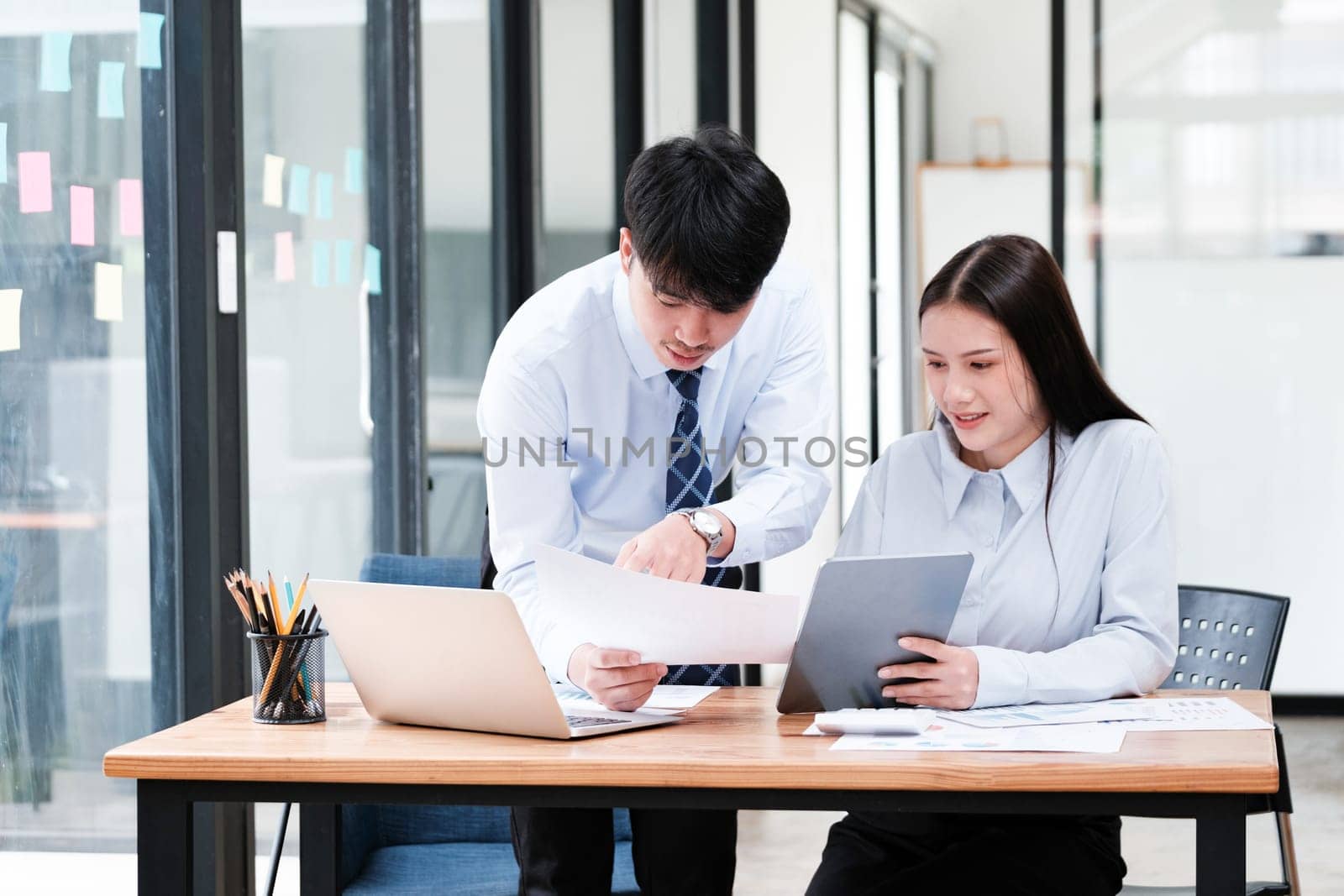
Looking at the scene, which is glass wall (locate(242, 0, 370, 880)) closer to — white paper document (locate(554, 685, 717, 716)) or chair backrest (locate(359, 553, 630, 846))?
chair backrest (locate(359, 553, 630, 846))

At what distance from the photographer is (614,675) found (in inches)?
68.1

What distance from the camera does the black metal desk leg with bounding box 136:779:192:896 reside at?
62.3 inches

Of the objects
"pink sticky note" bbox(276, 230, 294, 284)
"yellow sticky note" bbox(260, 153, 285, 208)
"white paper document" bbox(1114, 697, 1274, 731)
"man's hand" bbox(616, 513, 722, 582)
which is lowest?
"white paper document" bbox(1114, 697, 1274, 731)

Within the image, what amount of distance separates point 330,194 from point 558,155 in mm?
1295

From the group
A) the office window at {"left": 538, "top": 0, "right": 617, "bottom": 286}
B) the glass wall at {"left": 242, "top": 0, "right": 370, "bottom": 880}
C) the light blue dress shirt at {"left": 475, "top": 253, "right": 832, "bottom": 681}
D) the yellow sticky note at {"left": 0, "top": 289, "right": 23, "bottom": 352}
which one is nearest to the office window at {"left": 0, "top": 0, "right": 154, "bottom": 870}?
the yellow sticky note at {"left": 0, "top": 289, "right": 23, "bottom": 352}

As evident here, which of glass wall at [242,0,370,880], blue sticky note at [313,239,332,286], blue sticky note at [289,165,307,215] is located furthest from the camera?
blue sticky note at [313,239,332,286]

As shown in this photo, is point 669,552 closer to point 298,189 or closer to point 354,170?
point 298,189

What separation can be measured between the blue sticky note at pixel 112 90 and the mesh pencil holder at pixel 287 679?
979mm

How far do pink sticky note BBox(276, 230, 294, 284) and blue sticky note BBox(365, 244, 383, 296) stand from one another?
352 millimetres

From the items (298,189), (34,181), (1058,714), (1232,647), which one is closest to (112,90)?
(34,181)

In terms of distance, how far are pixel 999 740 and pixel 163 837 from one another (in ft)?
2.87

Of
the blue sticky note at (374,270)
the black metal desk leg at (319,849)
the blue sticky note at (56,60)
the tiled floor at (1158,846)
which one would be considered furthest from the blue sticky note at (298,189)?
the black metal desk leg at (319,849)

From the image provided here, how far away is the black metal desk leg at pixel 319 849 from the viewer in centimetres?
207

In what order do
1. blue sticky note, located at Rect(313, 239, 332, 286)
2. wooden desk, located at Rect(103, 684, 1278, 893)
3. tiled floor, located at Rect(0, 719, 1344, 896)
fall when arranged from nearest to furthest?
wooden desk, located at Rect(103, 684, 1278, 893) < blue sticky note, located at Rect(313, 239, 332, 286) < tiled floor, located at Rect(0, 719, 1344, 896)
